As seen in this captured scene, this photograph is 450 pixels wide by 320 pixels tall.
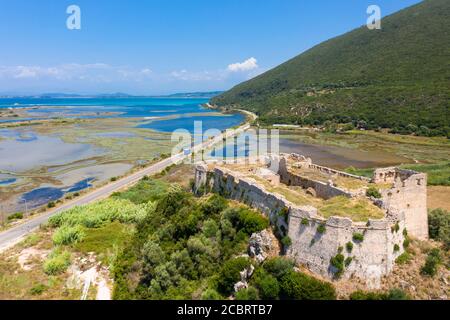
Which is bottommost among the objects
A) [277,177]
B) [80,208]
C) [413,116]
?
[80,208]

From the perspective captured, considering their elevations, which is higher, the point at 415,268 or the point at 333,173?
the point at 333,173

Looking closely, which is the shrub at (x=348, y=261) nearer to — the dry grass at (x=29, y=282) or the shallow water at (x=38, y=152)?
the dry grass at (x=29, y=282)

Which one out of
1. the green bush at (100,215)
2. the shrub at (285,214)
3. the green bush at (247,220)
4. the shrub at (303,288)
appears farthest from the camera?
the green bush at (100,215)

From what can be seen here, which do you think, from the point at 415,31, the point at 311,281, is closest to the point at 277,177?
the point at 311,281

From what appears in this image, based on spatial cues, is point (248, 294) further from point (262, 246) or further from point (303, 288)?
point (262, 246)

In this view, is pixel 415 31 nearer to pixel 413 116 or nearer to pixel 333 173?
pixel 413 116

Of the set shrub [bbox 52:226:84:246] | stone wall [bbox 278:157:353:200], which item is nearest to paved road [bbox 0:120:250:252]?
shrub [bbox 52:226:84:246]

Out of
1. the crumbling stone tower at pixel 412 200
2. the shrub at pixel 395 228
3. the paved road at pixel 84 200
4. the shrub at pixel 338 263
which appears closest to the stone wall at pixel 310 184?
the crumbling stone tower at pixel 412 200
